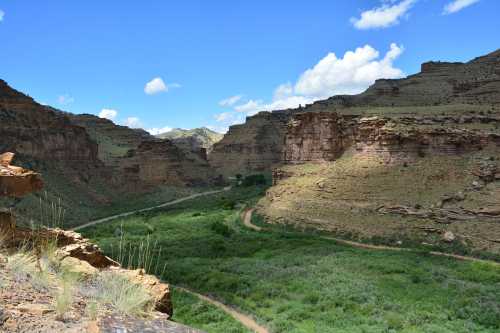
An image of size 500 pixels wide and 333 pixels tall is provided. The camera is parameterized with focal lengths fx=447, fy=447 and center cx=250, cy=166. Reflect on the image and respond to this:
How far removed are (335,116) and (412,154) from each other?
953cm

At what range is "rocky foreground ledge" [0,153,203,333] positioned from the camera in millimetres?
4590

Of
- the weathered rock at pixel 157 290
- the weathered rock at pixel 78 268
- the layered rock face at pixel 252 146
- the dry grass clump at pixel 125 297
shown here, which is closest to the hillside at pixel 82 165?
the layered rock face at pixel 252 146

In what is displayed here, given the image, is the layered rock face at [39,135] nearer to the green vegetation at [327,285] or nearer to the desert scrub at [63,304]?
the green vegetation at [327,285]

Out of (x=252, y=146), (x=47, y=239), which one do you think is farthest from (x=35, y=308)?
(x=252, y=146)

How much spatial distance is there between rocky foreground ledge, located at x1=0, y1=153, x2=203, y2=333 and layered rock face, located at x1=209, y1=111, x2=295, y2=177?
277ft

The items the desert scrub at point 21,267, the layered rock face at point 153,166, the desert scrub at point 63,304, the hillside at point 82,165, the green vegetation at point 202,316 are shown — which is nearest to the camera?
the desert scrub at point 63,304

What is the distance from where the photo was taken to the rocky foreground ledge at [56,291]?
4.59 meters

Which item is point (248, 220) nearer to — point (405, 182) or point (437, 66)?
point (405, 182)

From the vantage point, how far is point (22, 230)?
30.9 ft

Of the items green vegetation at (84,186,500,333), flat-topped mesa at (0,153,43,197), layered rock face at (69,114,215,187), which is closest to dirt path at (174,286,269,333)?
green vegetation at (84,186,500,333)

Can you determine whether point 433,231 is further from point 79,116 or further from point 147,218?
point 79,116

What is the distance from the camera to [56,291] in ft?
18.5

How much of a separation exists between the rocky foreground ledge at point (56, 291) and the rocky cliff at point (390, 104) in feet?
115

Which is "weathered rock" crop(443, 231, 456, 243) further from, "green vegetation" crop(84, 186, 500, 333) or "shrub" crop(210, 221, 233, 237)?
"shrub" crop(210, 221, 233, 237)
